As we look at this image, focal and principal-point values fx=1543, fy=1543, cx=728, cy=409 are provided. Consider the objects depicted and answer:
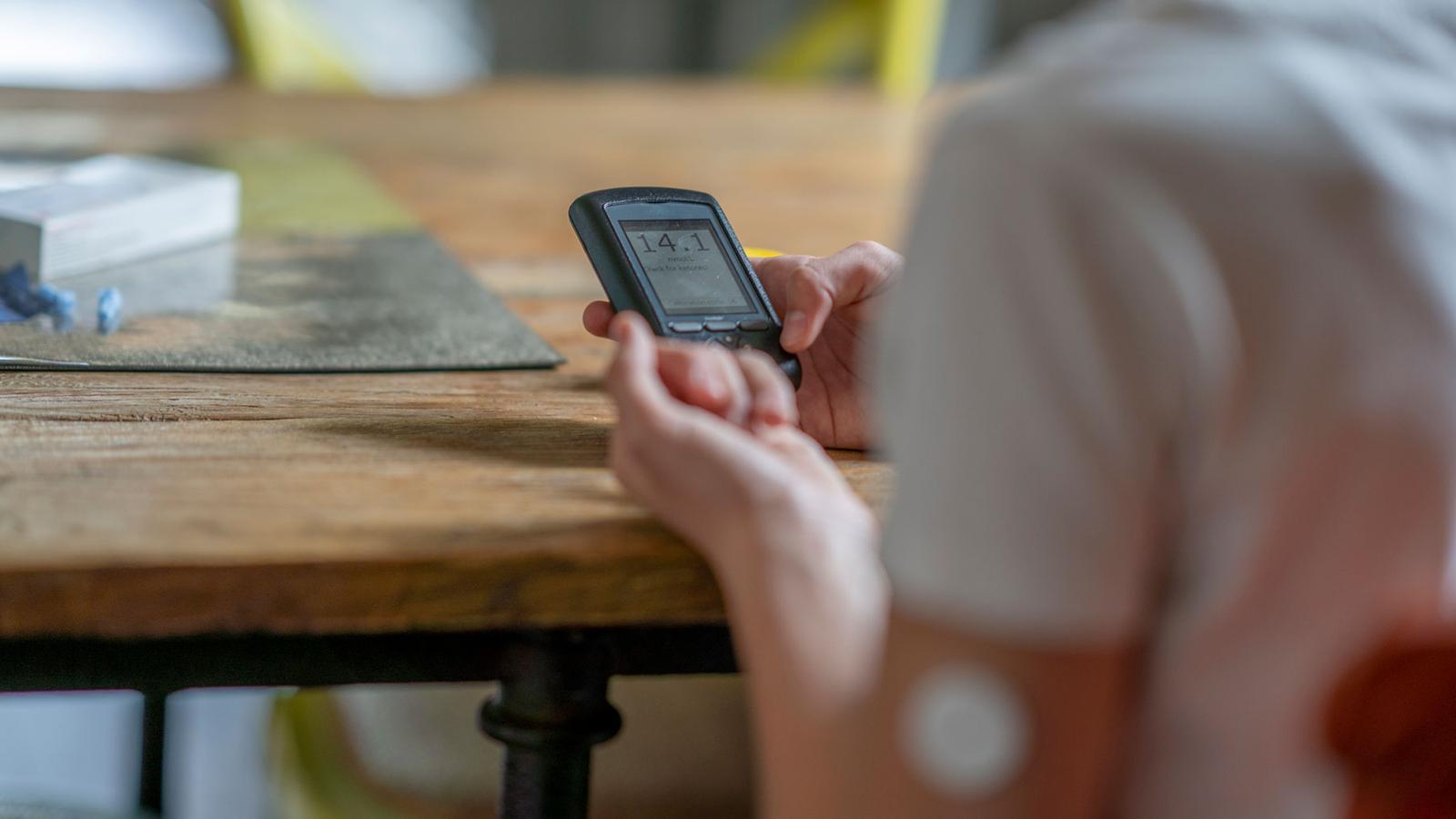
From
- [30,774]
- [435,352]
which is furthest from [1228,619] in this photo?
[30,774]

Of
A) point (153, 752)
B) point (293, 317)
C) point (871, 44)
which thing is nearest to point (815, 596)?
point (293, 317)

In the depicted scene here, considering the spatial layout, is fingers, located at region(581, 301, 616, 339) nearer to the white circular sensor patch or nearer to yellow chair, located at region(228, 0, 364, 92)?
the white circular sensor patch

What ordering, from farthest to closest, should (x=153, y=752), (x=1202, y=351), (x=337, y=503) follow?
(x=153, y=752), (x=337, y=503), (x=1202, y=351)

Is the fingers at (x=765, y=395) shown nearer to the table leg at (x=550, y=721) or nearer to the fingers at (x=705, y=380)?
the fingers at (x=705, y=380)

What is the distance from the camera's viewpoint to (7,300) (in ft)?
3.15

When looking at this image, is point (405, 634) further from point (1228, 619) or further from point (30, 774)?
point (30, 774)

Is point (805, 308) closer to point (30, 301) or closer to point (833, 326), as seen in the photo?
point (833, 326)

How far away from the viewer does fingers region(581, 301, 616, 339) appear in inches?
31.0

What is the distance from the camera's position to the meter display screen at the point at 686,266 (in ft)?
2.60

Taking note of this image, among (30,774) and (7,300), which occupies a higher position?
(7,300)

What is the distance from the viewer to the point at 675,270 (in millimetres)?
810

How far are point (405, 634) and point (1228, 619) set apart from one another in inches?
14.2

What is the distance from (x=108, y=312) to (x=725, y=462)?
51cm

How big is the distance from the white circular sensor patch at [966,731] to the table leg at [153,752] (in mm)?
1302
